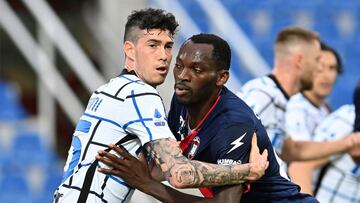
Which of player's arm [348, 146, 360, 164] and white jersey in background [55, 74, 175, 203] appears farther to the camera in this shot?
player's arm [348, 146, 360, 164]

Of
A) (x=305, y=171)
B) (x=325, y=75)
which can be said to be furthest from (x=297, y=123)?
(x=325, y=75)

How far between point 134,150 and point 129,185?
19 cm

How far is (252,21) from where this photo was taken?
1462cm

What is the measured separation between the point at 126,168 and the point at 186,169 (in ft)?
1.10

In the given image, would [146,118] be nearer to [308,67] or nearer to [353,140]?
[353,140]

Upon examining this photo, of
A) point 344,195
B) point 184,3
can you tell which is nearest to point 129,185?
point 344,195

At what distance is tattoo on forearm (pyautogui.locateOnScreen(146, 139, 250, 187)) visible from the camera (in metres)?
5.27

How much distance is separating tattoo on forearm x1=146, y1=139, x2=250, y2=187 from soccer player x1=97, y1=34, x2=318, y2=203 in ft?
0.23

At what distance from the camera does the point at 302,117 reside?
876 cm

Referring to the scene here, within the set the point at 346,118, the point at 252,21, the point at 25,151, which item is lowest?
the point at 25,151

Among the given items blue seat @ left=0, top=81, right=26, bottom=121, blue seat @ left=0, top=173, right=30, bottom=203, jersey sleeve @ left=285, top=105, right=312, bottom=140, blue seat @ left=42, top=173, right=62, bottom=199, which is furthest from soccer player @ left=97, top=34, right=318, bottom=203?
blue seat @ left=0, top=81, right=26, bottom=121

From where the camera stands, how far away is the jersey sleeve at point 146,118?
17.4 feet

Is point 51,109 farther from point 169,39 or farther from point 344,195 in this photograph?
point 169,39

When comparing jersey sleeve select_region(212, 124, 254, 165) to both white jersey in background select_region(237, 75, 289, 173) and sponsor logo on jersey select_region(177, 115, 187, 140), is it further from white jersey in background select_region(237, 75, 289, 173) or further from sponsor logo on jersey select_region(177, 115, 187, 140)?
white jersey in background select_region(237, 75, 289, 173)
